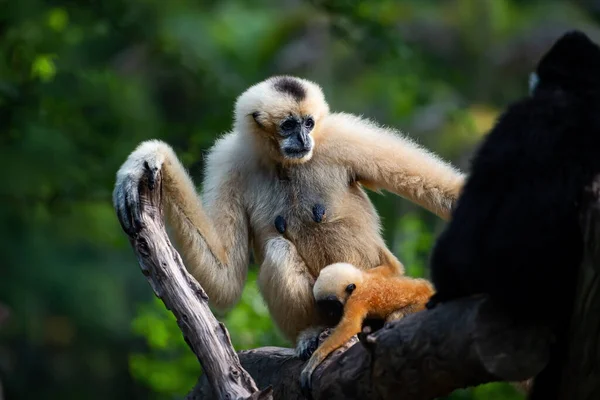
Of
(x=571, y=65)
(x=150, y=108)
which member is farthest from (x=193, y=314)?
(x=150, y=108)

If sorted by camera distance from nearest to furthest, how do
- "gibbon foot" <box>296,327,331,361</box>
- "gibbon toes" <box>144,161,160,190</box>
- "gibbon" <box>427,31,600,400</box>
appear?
"gibbon" <box>427,31,600,400</box>
"gibbon toes" <box>144,161,160,190</box>
"gibbon foot" <box>296,327,331,361</box>

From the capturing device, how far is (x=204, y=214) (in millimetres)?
6488

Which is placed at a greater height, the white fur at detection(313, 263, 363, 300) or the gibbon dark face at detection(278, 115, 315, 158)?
the gibbon dark face at detection(278, 115, 315, 158)

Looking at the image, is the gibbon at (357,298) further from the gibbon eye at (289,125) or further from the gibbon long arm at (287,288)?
the gibbon eye at (289,125)

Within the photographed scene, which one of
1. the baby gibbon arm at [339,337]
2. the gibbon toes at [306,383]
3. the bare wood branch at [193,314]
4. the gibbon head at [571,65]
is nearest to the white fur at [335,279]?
the baby gibbon arm at [339,337]

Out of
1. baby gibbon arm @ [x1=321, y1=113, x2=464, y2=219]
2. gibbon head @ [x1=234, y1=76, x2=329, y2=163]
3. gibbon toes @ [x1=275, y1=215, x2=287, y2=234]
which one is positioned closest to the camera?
baby gibbon arm @ [x1=321, y1=113, x2=464, y2=219]

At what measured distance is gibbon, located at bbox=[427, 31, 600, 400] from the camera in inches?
169

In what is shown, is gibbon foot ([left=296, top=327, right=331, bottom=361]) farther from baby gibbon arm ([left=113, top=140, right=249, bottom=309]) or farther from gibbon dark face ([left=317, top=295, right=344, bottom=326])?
baby gibbon arm ([left=113, top=140, right=249, bottom=309])

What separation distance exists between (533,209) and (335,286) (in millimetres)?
1909

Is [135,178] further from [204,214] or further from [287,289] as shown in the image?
[287,289]

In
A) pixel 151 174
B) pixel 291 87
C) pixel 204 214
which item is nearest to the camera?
pixel 151 174

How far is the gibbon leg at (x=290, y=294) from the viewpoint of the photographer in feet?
20.4

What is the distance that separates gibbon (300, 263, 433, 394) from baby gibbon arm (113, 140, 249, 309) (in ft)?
2.76

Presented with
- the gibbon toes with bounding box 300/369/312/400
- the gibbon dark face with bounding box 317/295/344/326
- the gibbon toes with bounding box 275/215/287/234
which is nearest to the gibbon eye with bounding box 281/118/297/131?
the gibbon toes with bounding box 275/215/287/234
